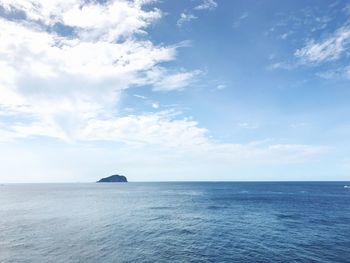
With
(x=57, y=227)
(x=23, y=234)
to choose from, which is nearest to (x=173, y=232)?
(x=57, y=227)

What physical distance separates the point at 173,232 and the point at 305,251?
28.1 meters

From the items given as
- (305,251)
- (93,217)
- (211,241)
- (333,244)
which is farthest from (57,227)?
(333,244)

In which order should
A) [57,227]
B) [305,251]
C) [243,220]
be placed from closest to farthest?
[305,251] → [57,227] → [243,220]

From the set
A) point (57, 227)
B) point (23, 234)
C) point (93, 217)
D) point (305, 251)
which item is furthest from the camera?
point (93, 217)

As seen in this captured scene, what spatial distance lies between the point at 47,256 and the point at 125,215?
43.6m

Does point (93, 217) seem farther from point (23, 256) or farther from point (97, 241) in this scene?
point (23, 256)

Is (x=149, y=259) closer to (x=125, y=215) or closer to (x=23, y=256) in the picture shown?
(x=23, y=256)

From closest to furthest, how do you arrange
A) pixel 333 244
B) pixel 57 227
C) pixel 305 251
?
pixel 305 251
pixel 333 244
pixel 57 227

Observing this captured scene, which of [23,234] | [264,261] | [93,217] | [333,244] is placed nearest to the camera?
[264,261]

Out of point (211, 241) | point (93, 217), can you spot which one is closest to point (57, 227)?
point (93, 217)

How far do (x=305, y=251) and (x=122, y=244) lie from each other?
34366 mm

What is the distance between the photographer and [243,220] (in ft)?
250

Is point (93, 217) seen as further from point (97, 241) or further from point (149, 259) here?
point (149, 259)

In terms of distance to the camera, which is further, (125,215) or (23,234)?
(125,215)
